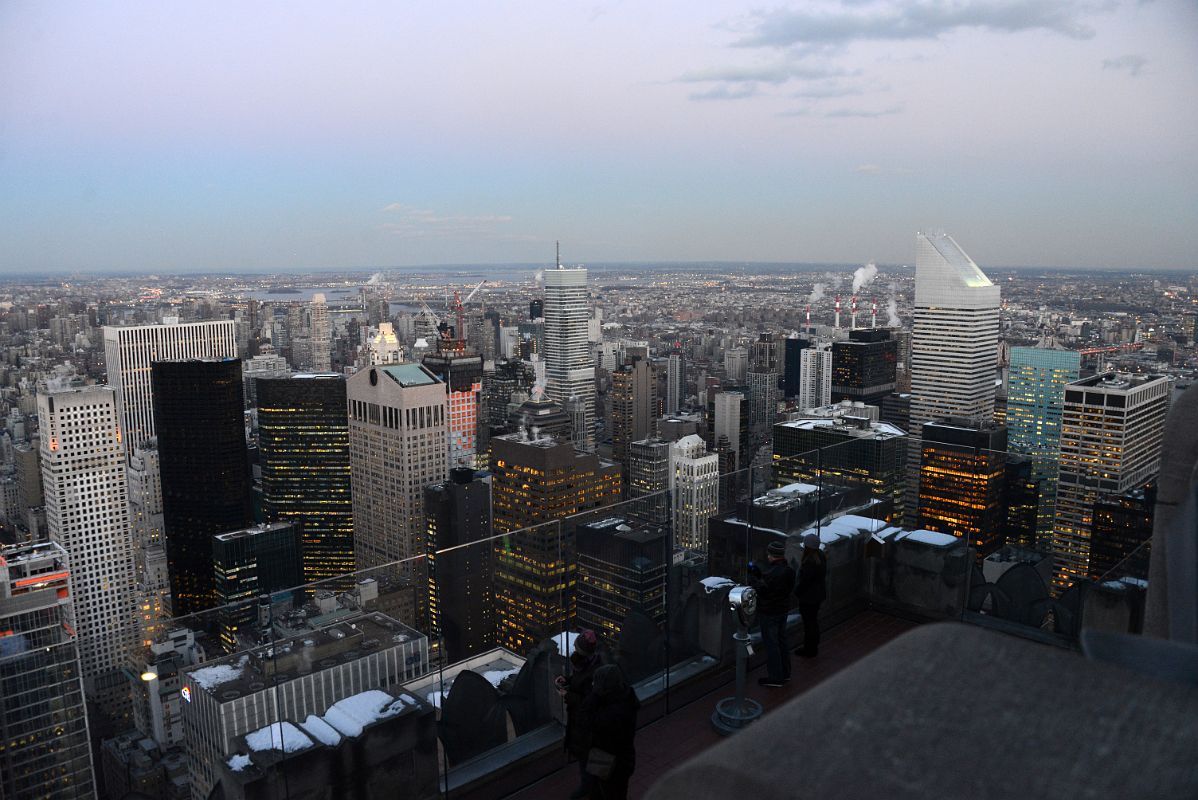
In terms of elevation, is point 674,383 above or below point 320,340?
below

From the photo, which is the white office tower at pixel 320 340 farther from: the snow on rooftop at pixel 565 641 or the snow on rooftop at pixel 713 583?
the snow on rooftop at pixel 565 641

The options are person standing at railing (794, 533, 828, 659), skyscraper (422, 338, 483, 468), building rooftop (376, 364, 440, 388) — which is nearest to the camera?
person standing at railing (794, 533, 828, 659)

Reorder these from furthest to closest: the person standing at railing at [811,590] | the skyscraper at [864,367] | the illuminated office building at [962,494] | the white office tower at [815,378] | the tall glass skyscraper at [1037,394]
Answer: the white office tower at [815,378] < the skyscraper at [864,367] < the tall glass skyscraper at [1037,394] < the illuminated office building at [962,494] < the person standing at railing at [811,590]

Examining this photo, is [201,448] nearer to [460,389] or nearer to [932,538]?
[460,389]

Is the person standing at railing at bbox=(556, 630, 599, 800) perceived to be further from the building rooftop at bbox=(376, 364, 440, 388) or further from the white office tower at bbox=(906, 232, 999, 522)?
the white office tower at bbox=(906, 232, 999, 522)

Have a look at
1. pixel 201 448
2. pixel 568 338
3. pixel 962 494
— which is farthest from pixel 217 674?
pixel 568 338


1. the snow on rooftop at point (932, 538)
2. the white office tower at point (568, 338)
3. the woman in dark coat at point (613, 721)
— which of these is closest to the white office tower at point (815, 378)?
the white office tower at point (568, 338)

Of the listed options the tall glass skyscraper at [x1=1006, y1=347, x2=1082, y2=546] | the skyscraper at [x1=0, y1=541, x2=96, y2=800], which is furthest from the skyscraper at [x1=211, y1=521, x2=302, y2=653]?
the tall glass skyscraper at [x1=1006, y1=347, x2=1082, y2=546]
